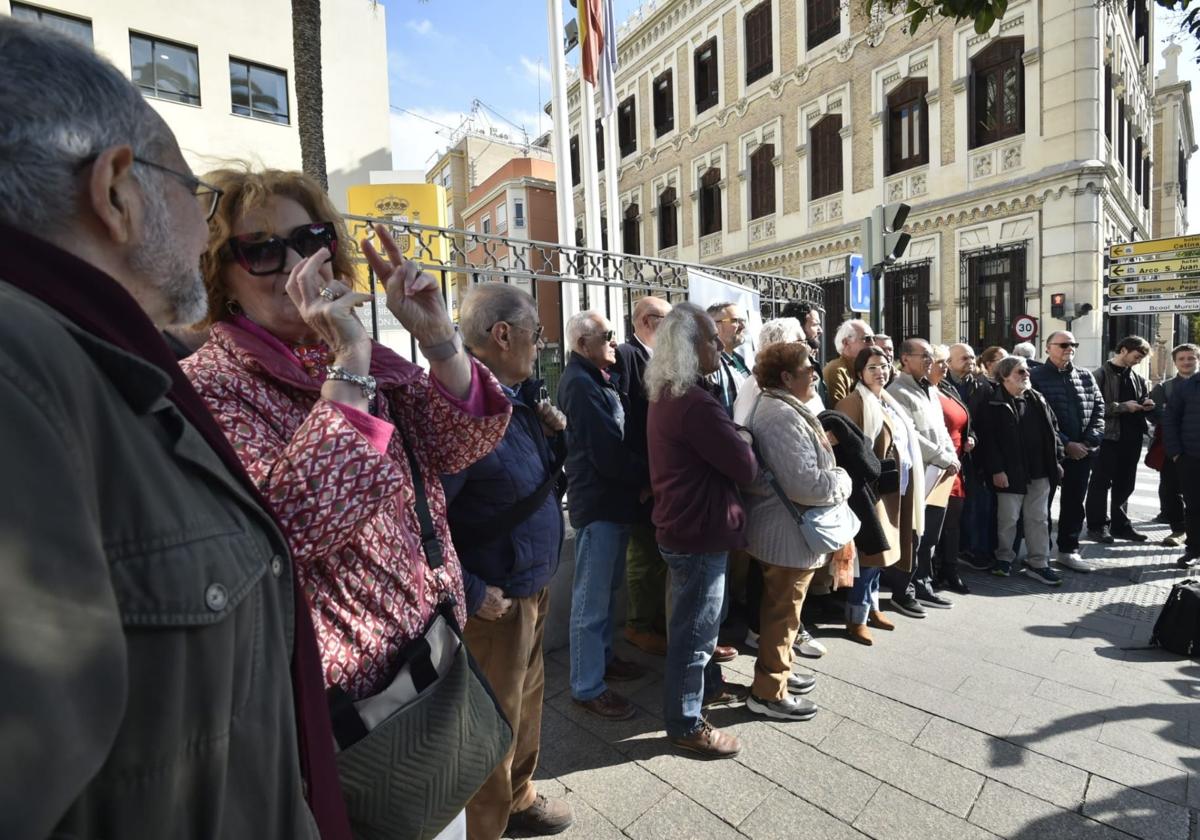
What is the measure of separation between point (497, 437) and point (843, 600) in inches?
149

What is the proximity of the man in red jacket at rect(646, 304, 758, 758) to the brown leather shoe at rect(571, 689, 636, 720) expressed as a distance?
0.35 m

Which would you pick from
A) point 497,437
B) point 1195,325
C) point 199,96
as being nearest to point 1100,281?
point 497,437

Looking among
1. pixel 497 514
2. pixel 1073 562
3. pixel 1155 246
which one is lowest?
pixel 1073 562

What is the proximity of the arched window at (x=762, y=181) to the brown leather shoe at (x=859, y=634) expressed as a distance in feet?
57.4

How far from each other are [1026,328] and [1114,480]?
7.96 metres

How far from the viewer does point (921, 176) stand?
16156mm

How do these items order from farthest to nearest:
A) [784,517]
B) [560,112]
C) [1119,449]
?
[560,112]
[1119,449]
[784,517]

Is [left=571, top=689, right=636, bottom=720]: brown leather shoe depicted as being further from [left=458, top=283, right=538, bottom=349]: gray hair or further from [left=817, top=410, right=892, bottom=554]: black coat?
[left=458, top=283, right=538, bottom=349]: gray hair

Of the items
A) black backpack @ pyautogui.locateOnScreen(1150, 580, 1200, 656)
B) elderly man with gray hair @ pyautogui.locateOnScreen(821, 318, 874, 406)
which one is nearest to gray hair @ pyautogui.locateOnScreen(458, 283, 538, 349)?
elderly man with gray hair @ pyautogui.locateOnScreen(821, 318, 874, 406)

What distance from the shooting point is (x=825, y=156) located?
18.2 metres

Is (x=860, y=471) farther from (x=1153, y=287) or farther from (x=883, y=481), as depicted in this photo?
(x=1153, y=287)

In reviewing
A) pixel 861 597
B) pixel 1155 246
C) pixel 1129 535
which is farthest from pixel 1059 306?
pixel 861 597

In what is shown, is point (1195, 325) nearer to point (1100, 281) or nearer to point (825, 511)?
point (1100, 281)

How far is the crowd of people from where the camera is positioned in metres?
0.62
